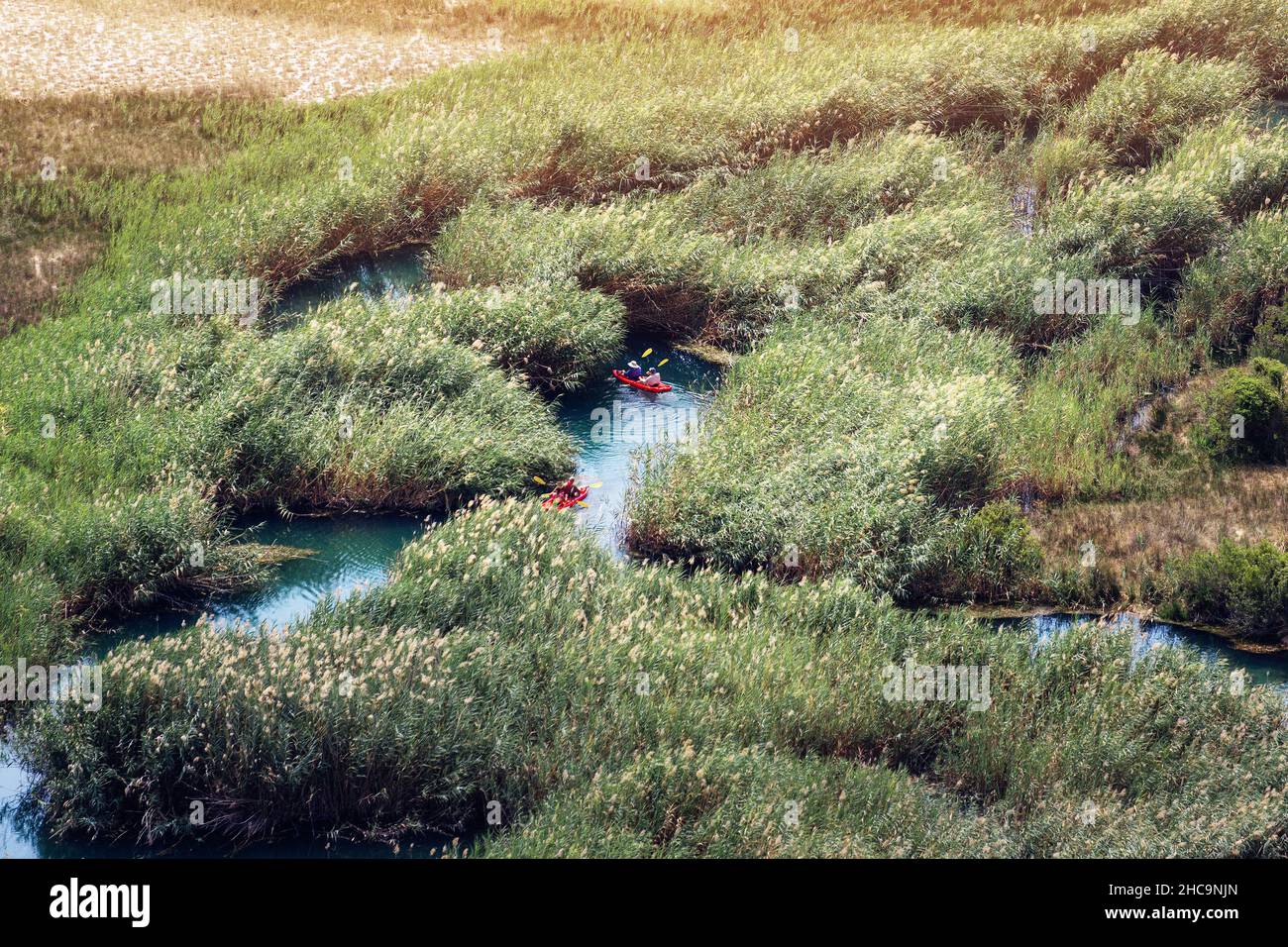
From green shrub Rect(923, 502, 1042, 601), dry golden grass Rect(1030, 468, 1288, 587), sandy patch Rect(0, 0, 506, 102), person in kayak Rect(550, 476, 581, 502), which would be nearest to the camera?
green shrub Rect(923, 502, 1042, 601)

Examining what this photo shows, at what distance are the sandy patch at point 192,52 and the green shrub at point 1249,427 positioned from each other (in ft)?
42.9

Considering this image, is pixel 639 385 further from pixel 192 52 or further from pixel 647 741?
pixel 192 52

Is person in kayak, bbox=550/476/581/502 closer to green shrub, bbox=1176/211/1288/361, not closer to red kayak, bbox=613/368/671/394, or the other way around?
red kayak, bbox=613/368/671/394

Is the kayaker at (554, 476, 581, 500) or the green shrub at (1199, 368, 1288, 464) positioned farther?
the green shrub at (1199, 368, 1288, 464)

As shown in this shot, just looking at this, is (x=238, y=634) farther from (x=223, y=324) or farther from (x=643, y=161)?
(x=643, y=161)

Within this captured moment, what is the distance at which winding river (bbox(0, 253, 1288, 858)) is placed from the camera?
7652mm

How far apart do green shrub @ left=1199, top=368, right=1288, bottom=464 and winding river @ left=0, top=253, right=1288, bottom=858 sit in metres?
2.99

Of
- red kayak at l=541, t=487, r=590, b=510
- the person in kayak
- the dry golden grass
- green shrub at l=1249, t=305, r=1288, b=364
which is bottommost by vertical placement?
the dry golden grass

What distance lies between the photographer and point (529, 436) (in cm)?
1205

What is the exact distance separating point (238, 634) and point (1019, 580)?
588cm

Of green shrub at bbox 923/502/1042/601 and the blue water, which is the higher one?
green shrub at bbox 923/502/1042/601

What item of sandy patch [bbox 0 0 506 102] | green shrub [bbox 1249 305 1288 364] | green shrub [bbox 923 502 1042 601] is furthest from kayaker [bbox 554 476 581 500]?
sandy patch [bbox 0 0 506 102]
